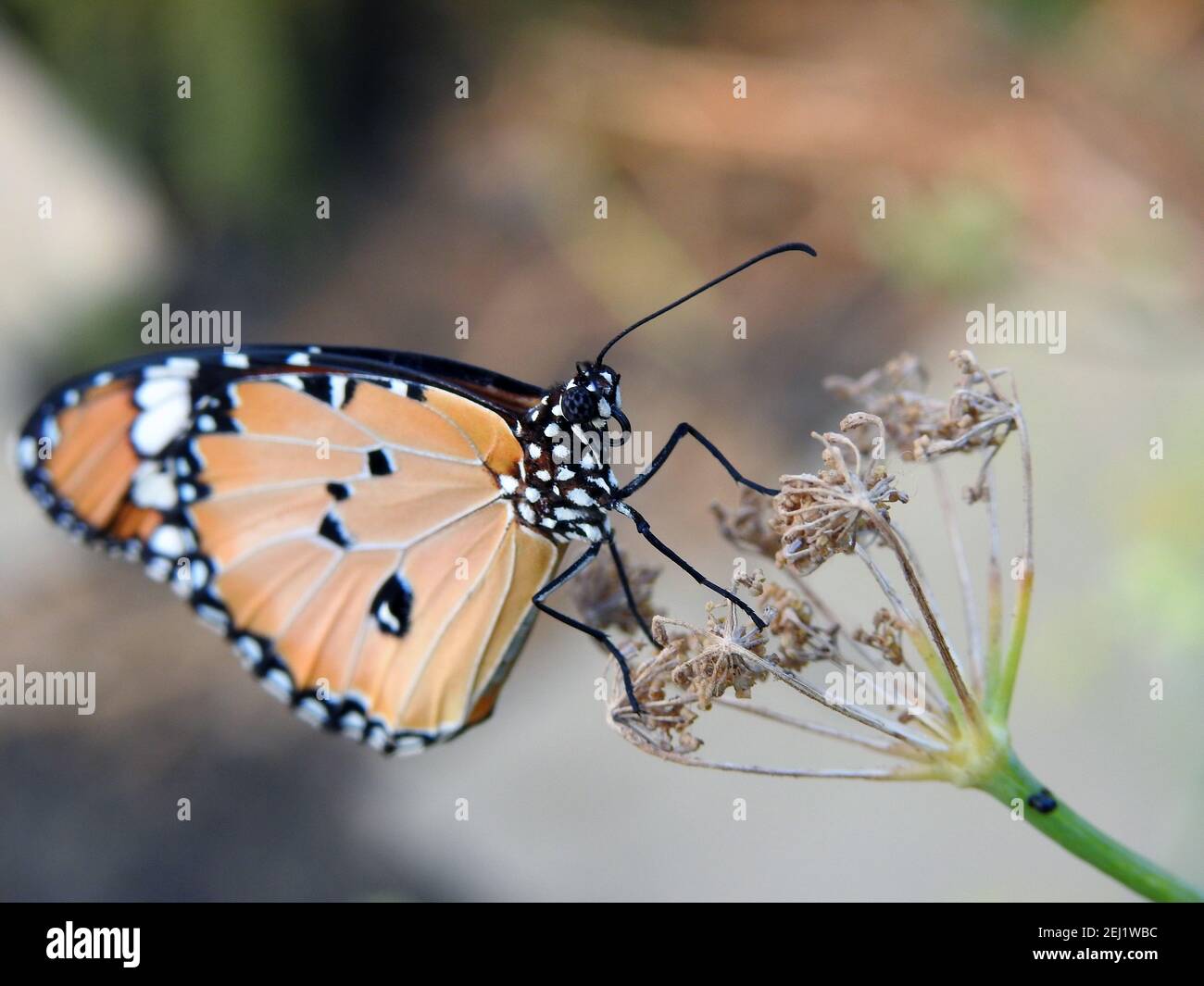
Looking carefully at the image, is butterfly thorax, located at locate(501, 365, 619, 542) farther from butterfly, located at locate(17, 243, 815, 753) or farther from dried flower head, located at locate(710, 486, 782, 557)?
dried flower head, located at locate(710, 486, 782, 557)

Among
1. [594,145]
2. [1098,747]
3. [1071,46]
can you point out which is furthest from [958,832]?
[594,145]

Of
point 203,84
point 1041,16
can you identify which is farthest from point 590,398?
point 203,84

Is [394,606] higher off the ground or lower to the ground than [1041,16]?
lower

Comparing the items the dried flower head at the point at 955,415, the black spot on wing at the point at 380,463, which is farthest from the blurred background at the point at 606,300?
the black spot on wing at the point at 380,463

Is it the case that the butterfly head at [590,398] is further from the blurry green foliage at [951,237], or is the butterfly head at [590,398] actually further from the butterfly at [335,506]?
the blurry green foliage at [951,237]

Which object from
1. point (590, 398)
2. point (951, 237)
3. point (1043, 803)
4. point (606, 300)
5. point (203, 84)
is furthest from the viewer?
point (203, 84)

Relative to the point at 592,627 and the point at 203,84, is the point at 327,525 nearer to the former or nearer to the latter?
the point at 592,627
